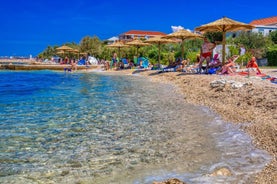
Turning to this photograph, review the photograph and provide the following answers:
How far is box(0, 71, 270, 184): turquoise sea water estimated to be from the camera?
14.6 feet

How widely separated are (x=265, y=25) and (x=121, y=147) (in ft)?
226

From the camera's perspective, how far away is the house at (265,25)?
63.8 m

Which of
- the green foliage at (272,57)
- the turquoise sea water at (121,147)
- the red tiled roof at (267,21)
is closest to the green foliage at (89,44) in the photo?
the green foliage at (272,57)

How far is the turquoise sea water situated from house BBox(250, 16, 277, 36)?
5786cm

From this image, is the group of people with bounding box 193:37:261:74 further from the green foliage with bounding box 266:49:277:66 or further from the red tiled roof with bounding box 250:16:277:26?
the red tiled roof with bounding box 250:16:277:26

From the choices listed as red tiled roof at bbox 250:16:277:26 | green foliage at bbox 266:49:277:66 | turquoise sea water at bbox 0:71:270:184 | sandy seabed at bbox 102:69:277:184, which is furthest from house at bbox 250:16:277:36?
turquoise sea water at bbox 0:71:270:184

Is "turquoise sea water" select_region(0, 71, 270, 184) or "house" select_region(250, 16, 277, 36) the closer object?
"turquoise sea water" select_region(0, 71, 270, 184)

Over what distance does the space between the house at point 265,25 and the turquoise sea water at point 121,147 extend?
190 feet

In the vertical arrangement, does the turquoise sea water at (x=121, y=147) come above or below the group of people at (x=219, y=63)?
below

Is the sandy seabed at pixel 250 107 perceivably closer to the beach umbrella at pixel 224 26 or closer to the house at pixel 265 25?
the beach umbrella at pixel 224 26

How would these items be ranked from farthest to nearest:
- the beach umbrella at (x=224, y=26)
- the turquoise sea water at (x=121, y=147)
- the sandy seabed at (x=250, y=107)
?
1. the beach umbrella at (x=224, y=26)
2. the sandy seabed at (x=250, y=107)
3. the turquoise sea water at (x=121, y=147)

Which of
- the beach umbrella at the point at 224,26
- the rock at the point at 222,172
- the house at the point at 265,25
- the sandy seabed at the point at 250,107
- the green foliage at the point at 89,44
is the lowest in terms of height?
the rock at the point at 222,172

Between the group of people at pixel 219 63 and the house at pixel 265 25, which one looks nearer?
the group of people at pixel 219 63

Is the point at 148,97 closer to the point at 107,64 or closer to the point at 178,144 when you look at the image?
the point at 178,144
